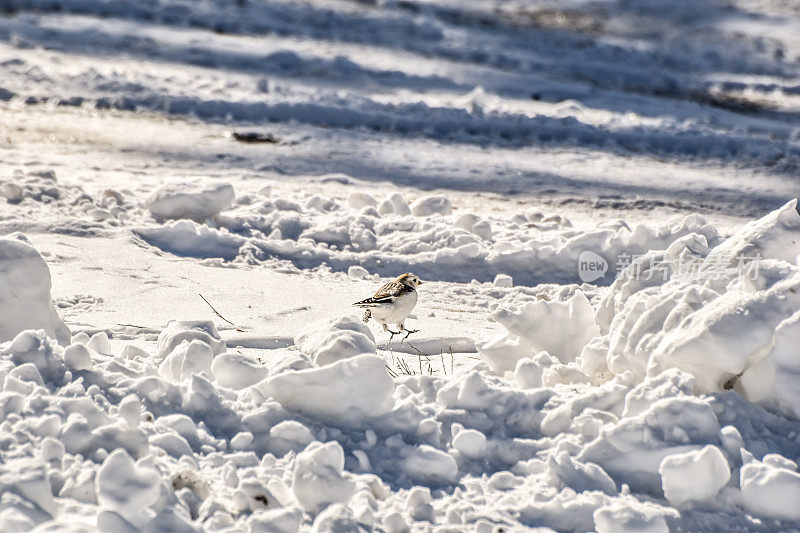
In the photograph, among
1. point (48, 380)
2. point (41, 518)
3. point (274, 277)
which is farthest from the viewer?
point (274, 277)

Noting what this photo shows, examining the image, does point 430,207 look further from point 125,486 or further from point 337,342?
point 125,486

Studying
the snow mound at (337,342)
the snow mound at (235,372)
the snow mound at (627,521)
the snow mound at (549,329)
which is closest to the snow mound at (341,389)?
the snow mound at (235,372)

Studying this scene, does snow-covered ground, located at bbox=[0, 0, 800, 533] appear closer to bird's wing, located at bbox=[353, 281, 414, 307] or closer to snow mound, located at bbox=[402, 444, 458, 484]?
snow mound, located at bbox=[402, 444, 458, 484]

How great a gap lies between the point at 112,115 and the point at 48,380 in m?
4.94

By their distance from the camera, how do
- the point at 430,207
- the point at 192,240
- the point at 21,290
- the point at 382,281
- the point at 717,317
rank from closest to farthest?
the point at 717,317
the point at 21,290
the point at 382,281
the point at 192,240
the point at 430,207

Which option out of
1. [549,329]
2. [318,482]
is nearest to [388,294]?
[549,329]

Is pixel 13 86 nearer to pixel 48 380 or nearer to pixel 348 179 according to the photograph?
pixel 348 179

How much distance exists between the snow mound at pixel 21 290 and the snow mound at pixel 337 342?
830 mm

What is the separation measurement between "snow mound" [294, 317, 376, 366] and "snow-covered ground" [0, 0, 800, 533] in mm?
13

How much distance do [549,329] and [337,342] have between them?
803 millimetres

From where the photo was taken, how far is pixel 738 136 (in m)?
7.37

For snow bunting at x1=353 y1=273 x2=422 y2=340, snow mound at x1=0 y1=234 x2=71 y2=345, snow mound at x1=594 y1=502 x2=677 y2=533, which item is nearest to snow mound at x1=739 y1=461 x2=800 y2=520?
snow mound at x1=594 y1=502 x2=677 y2=533

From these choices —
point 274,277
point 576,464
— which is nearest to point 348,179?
point 274,277

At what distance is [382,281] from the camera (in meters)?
4.40
